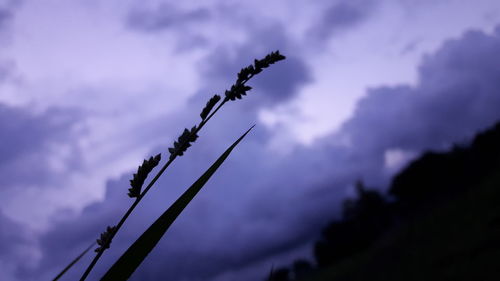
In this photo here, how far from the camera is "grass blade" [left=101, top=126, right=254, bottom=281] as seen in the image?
3.58 feet

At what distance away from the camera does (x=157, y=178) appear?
97 cm

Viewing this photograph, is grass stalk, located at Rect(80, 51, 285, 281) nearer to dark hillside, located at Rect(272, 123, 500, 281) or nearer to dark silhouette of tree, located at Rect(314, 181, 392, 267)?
dark hillside, located at Rect(272, 123, 500, 281)

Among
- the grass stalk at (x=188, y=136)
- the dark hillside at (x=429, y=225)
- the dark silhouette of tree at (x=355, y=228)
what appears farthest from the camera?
the dark silhouette of tree at (x=355, y=228)

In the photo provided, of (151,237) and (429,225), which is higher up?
(429,225)

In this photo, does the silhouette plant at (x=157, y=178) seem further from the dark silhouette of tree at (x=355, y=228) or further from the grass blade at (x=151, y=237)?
the dark silhouette of tree at (x=355, y=228)

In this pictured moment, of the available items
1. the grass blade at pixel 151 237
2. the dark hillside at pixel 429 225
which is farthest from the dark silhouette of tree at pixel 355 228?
the grass blade at pixel 151 237

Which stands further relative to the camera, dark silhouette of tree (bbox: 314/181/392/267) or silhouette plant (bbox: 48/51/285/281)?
dark silhouette of tree (bbox: 314/181/392/267)

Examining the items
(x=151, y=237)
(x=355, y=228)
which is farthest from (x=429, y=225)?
(x=151, y=237)

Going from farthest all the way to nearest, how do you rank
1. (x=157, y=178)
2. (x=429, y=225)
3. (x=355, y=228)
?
(x=355, y=228)
(x=429, y=225)
(x=157, y=178)

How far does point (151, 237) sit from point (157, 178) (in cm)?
25

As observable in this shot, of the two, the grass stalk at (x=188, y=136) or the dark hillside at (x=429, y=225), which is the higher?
the dark hillside at (x=429, y=225)

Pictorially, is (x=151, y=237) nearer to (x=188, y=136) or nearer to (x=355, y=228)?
(x=188, y=136)

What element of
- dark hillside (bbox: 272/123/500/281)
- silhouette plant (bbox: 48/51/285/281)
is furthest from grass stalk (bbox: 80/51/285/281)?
dark hillside (bbox: 272/123/500/281)

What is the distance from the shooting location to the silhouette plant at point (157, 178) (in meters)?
1.00
